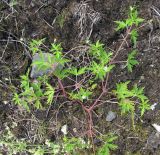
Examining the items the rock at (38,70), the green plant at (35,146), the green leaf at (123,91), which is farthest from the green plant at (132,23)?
the green plant at (35,146)

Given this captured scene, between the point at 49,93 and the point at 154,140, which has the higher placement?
the point at 49,93

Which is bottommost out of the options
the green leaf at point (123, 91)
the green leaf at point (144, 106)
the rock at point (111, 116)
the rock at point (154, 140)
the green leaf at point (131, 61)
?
the rock at point (154, 140)

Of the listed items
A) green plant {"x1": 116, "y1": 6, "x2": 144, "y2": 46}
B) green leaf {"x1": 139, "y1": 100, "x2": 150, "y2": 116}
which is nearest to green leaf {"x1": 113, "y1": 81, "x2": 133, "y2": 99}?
green leaf {"x1": 139, "y1": 100, "x2": 150, "y2": 116}

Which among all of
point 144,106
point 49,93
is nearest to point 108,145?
point 144,106

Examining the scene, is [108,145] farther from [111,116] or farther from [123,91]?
[123,91]

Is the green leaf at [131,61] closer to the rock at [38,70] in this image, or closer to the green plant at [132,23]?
the green plant at [132,23]

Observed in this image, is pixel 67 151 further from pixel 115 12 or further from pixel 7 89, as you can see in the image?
pixel 115 12

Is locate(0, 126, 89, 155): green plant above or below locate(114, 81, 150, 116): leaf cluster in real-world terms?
below

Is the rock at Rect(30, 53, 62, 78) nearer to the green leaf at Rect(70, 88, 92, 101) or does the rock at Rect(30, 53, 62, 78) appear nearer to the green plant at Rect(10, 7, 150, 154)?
the green plant at Rect(10, 7, 150, 154)

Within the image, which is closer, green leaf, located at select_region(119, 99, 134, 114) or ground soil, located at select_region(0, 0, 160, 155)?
green leaf, located at select_region(119, 99, 134, 114)
